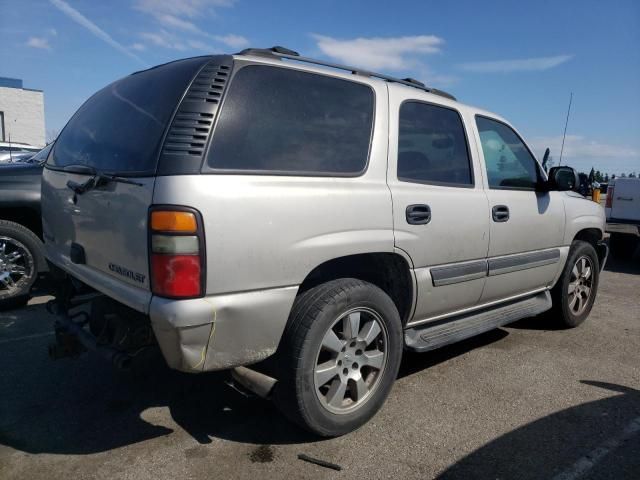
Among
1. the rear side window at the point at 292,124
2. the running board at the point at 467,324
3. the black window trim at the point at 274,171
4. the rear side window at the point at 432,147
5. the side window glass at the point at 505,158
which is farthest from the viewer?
the side window glass at the point at 505,158

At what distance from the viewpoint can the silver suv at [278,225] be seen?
2.12 meters

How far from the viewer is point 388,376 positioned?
9.38 ft

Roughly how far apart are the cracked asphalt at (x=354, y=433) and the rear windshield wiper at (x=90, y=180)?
94cm

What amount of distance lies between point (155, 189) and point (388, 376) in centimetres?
167

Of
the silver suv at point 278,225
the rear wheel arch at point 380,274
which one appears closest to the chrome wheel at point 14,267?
the silver suv at point 278,225

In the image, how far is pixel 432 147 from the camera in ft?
10.6

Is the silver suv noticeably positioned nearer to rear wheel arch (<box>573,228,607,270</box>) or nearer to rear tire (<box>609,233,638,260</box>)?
rear wheel arch (<box>573,228,607,270</box>)

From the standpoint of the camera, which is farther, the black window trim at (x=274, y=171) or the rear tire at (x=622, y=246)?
the rear tire at (x=622, y=246)

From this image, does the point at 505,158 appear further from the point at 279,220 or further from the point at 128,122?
the point at 128,122

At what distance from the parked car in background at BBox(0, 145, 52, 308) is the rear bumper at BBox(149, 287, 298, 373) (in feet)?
10.4

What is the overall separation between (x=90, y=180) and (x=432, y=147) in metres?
2.07

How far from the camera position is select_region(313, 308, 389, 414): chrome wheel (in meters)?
2.58

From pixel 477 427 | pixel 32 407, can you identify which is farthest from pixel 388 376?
pixel 32 407

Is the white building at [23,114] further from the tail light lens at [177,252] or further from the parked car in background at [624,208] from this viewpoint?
the tail light lens at [177,252]
